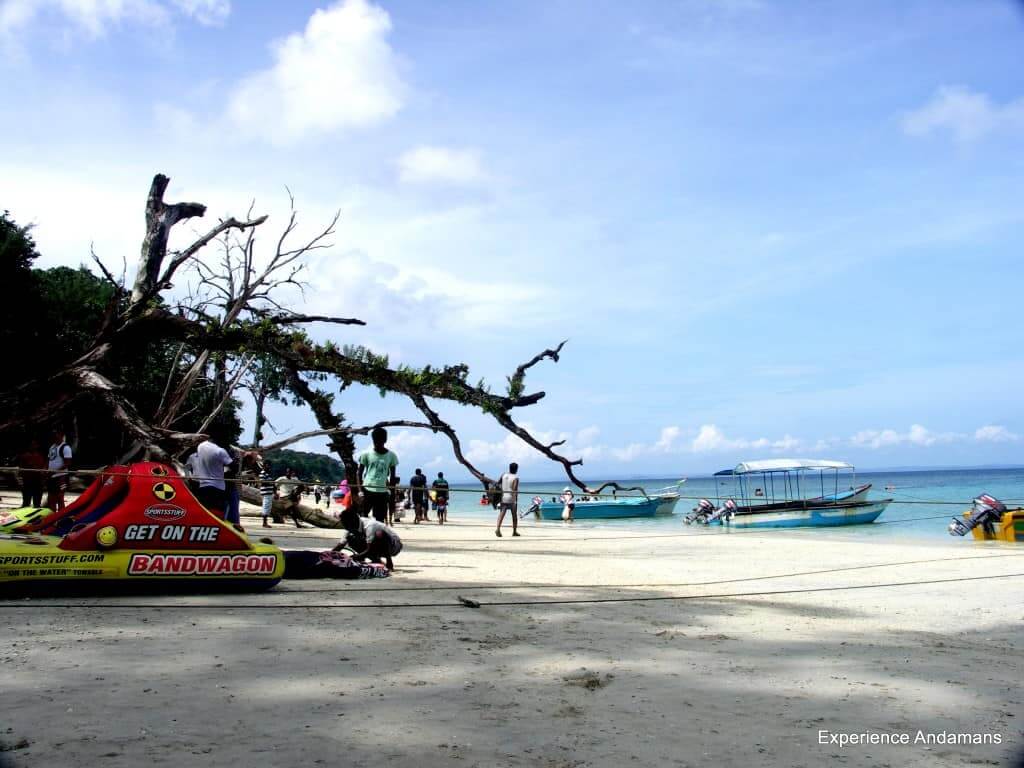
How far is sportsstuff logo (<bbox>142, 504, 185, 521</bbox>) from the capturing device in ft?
24.6

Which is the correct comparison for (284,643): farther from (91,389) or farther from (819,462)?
(819,462)

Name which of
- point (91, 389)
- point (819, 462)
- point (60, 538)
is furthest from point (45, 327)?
point (819, 462)

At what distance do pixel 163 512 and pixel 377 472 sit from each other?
145 inches

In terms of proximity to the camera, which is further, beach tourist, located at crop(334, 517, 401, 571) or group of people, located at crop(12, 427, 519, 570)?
beach tourist, located at crop(334, 517, 401, 571)

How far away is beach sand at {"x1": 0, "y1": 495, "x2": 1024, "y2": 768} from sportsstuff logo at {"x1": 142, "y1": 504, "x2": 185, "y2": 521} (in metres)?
0.72

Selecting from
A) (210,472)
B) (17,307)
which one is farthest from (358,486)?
(17,307)

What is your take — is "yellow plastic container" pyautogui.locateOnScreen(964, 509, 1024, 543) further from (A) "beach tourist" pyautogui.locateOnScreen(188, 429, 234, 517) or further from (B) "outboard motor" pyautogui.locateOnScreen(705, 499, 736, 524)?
(A) "beach tourist" pyautogui.locateOnScreen(188, 429, 234, 517)

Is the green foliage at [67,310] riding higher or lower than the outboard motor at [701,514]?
higher

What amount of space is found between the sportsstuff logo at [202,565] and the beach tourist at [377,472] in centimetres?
294

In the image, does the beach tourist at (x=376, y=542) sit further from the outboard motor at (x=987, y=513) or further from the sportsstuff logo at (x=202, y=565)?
the outboard motor at (x=987, y=513)

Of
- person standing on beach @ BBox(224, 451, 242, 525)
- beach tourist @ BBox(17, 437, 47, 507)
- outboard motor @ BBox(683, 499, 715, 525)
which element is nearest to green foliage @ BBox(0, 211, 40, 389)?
beach tourist @ BBox(17, 437, 47, 507)

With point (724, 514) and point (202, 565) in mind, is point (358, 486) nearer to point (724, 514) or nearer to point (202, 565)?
point (202, 565)

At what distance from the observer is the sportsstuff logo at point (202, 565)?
7.41 meters

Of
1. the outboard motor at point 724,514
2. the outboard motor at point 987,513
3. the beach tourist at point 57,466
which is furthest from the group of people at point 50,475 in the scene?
the outboard motor at point 724,514
